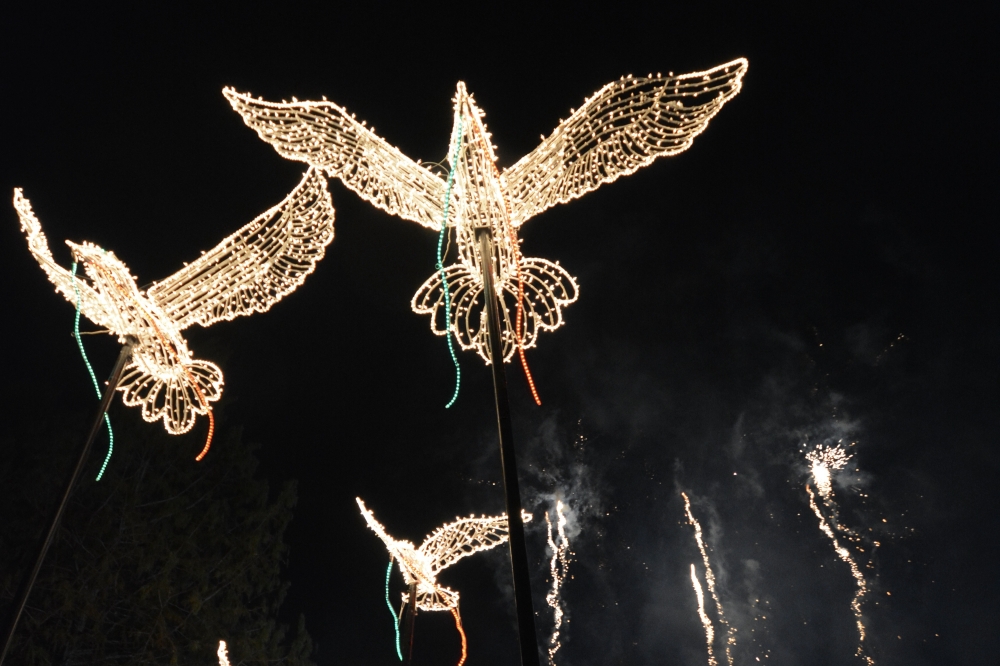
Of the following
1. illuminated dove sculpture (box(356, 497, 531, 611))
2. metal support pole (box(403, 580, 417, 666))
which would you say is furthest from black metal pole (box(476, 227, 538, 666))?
illuminated dove sculpture (box(356, 497, 531, 611))

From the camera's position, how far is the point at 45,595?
886 cm

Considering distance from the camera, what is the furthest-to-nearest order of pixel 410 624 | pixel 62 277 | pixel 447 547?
pixel 447 547, pixel 410 624, pixel 62 277

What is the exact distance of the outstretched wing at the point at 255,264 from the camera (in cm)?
429

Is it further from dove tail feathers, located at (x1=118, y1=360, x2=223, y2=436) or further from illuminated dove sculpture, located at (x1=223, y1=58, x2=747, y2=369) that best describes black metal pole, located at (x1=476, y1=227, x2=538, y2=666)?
dove tail feathers, located at (x1=118, y1=360, x2=223, y2=436)

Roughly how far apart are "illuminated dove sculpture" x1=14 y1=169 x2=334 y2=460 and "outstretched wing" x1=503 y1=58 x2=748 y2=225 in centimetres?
174

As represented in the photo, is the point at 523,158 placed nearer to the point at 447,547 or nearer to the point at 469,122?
the point at 469,122

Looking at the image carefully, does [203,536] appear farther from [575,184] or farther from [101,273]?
[575,184]

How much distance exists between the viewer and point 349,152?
3.40 m

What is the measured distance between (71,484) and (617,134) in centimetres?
350

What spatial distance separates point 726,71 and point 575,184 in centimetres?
91

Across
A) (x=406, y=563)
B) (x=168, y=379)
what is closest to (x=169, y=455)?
(x=406, y=563)

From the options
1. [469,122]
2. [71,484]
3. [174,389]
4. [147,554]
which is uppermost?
[147,554]

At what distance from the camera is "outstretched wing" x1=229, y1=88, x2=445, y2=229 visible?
330 cm

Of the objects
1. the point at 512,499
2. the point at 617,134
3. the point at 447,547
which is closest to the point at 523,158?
the point at 617,134
